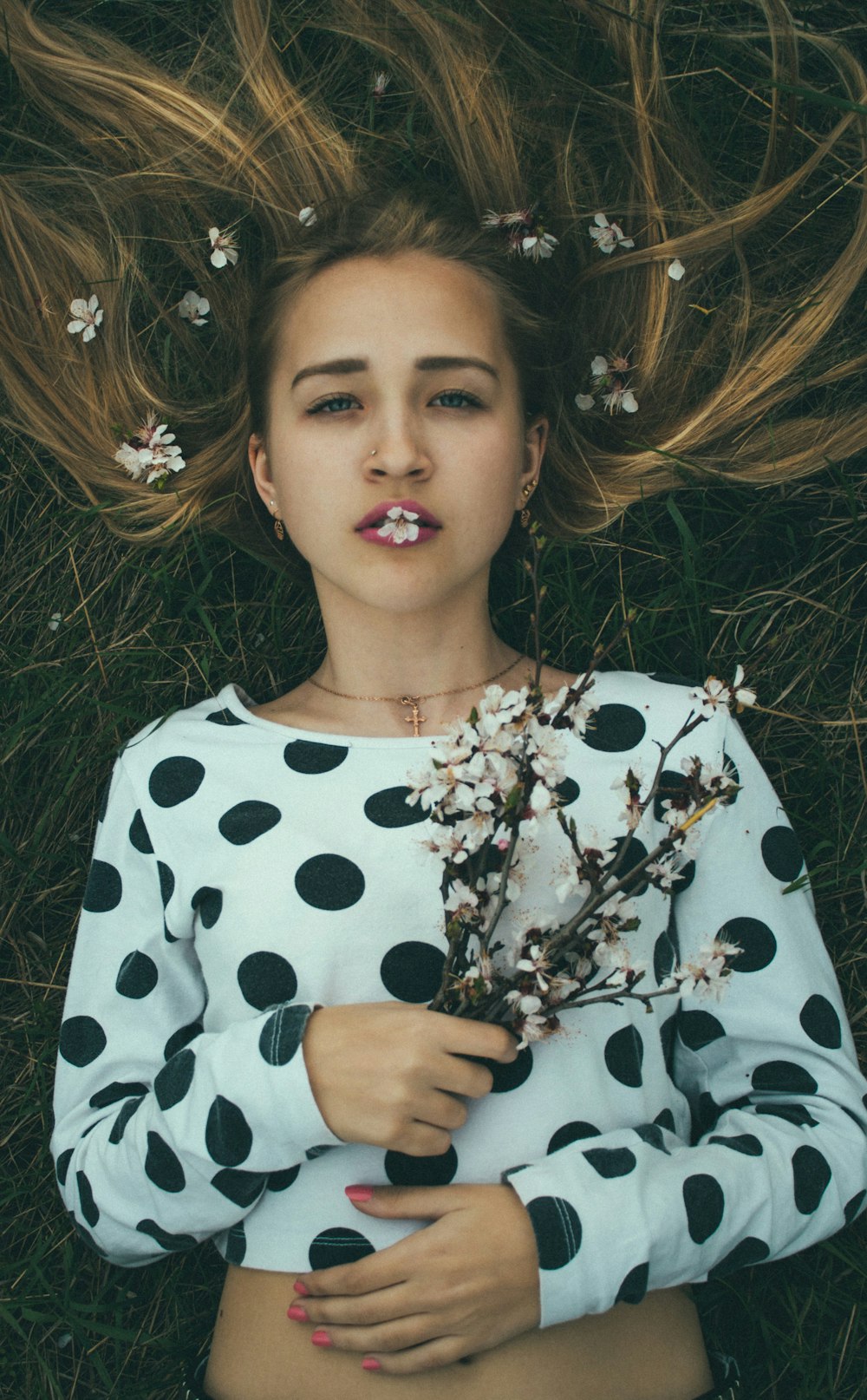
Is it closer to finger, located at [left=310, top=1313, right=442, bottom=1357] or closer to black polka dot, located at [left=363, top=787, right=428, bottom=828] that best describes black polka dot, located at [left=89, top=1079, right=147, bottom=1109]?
finger, located at [left=310, top=1313, right=442, bottom=1357]

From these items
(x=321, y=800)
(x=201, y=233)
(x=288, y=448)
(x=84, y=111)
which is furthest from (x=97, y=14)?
(x=321, y=800)

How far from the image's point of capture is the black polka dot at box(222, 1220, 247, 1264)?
1.95 meters

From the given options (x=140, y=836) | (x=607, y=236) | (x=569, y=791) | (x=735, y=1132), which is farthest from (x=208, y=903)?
(x=607, y=236)

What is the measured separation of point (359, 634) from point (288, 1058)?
2.66 ft

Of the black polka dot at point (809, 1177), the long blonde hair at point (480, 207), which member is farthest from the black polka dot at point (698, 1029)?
the long blonde hair at point (480, 207)

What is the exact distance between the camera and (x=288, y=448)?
2070 mm

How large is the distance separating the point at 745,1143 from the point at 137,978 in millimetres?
1101

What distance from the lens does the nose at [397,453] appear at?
6.30ft

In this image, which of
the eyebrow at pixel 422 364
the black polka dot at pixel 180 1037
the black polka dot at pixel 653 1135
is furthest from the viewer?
the black polka dot at pixel 180 1037

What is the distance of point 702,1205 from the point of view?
1811mm

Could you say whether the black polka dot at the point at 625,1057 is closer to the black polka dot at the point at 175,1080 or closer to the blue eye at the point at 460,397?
the black polka dot at the point at 175,1080

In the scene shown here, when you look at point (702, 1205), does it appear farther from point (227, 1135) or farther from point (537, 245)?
point (537, 245)

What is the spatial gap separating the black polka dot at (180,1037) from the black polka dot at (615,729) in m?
0.91

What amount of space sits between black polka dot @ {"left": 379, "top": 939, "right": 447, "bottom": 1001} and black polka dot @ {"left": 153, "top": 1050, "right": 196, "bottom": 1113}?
352mm
